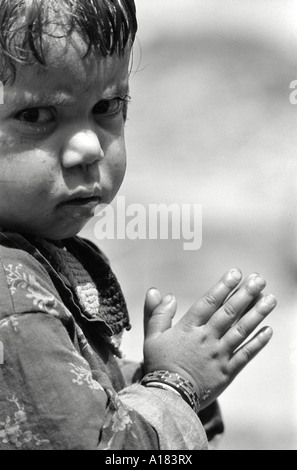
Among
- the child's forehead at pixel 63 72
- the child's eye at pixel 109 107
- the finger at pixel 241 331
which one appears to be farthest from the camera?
the finger at pixel 241 331

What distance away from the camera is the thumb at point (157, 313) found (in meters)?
1.58

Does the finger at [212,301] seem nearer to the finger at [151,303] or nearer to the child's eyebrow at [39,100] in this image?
→ the finger at [151,303]

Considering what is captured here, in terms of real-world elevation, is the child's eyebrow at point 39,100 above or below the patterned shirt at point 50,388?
above

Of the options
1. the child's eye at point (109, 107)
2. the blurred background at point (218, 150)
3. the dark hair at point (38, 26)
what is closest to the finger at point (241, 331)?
the child's eye at point (109, 107)

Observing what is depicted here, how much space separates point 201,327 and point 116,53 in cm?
47

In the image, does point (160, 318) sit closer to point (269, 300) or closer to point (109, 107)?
point (269, 300)

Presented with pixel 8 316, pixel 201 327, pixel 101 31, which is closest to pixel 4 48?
pixel 101 31

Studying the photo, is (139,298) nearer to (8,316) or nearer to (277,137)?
(277,137)

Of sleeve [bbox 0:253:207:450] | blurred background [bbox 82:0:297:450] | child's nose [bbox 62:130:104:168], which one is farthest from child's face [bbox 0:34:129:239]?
blurred background [bbox 82:0:297:450]

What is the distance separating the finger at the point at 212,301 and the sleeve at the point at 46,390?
0.28 metres

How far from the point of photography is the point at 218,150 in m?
3.07

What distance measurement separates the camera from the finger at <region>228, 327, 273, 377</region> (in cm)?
157

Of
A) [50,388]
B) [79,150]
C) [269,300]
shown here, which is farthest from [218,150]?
[50,388]

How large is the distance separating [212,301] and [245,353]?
0.11m
